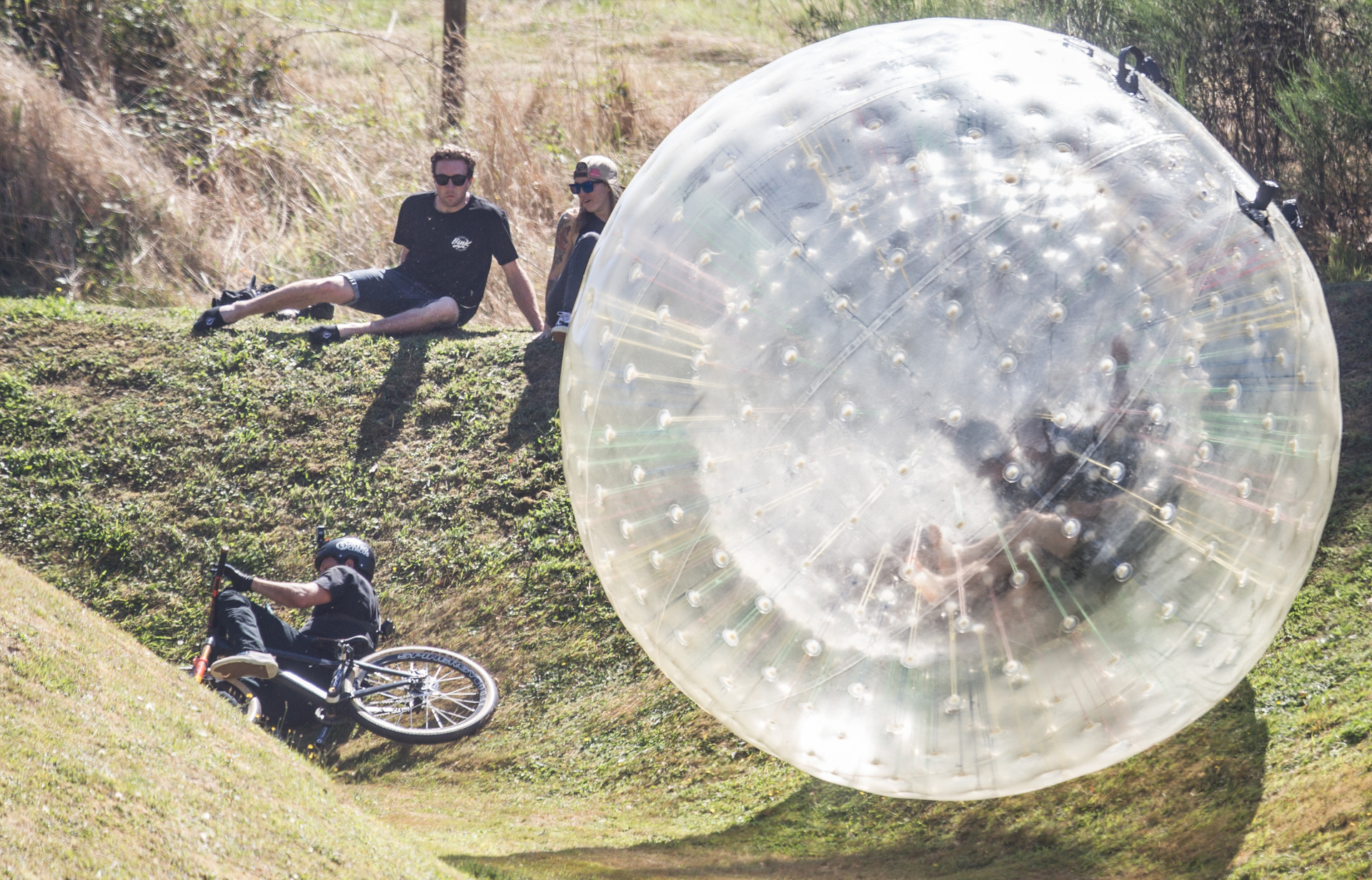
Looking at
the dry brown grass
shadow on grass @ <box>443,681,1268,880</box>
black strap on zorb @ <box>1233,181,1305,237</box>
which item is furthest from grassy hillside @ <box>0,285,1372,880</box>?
the dry brown grass

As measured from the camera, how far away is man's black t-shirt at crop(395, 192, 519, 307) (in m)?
8.05

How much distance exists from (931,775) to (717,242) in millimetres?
1551

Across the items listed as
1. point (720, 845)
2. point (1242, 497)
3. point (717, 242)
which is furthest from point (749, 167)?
point (720, 845)

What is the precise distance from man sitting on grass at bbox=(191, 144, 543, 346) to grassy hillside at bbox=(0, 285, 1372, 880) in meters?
0.22

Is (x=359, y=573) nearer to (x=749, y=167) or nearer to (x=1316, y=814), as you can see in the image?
(x=749, y=167)

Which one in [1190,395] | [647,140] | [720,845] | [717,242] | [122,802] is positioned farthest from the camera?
[647,140]

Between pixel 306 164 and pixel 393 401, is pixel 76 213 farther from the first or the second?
pixel 393 401

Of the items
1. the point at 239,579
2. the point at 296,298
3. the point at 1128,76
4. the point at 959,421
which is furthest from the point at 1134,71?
the point at 296,298

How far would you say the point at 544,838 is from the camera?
179 inches

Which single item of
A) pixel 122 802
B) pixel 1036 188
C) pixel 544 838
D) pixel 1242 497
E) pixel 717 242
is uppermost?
pixel 1036 188

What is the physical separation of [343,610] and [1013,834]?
11.4ft

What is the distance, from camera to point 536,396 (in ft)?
24.7

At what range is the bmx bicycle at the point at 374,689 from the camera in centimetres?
554

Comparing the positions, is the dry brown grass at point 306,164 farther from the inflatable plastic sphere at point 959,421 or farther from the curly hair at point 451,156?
the inflatable plastic sphere at point 959,421
